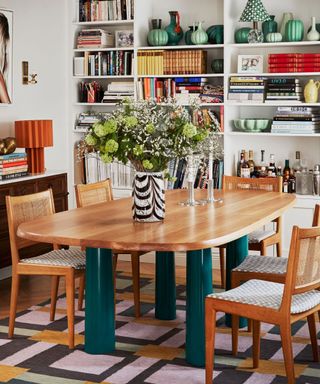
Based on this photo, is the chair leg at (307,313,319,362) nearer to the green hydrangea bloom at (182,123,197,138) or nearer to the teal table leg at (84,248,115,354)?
→ the teal table leg at (84,248,115,354)

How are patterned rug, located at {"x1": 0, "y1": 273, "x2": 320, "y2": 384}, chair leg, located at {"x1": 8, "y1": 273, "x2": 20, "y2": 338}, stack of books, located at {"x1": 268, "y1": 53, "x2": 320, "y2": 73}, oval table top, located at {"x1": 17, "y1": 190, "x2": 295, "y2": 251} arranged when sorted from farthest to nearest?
1. stack of books, located at {"x1": 268, "y1": 53, "x2": 320, "y2": 73}
2. chair leg, located at {"x1": 8, "y1": 273, "x2": 20, "y2": 338}
3. patterned rug, located at {"x1": 0, "y1": 273, "x2": 320, "y2": 384}
4. oval table top, located at {"x1": 17, "y1": 190, "x2": 295, "y2": 251}

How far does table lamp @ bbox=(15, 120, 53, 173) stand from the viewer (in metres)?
6.35

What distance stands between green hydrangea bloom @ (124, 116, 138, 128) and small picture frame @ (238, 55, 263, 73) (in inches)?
107

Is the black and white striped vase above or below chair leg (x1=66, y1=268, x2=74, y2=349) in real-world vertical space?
above

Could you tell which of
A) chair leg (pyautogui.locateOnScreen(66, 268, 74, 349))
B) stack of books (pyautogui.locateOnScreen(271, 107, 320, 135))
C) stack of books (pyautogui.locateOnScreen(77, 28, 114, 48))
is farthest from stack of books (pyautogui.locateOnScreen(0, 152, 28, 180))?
stack of books (pyautogui.locateOnScreen(271, 107, 320, 135))

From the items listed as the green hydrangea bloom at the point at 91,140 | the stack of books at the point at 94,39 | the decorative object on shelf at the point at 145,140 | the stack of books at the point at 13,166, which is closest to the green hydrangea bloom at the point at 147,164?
the decorative object on shelf at the point at 145,140

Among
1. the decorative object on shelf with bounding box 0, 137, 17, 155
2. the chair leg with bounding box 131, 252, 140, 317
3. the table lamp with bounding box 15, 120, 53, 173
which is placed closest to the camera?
the chair leg with bounding box 131, 252, 140, 317

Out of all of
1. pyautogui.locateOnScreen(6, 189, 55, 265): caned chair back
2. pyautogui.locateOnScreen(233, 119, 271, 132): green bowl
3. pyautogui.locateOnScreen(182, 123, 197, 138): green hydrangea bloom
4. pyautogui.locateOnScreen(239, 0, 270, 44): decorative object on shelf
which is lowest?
pyautogui.locateOnScreen(6, 189, 55, 265): caned chair back

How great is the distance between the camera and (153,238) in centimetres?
380

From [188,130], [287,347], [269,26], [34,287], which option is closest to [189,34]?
[269,26]

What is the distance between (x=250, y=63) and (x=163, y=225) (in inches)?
116

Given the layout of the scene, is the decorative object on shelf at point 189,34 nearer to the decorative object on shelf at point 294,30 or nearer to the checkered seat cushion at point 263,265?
the decorative object on shelf at point 294,30

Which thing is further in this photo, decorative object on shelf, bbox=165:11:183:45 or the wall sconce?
decorative object on shelf, bbox=165:11:183:45

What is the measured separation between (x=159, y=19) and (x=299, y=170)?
1848 mm
